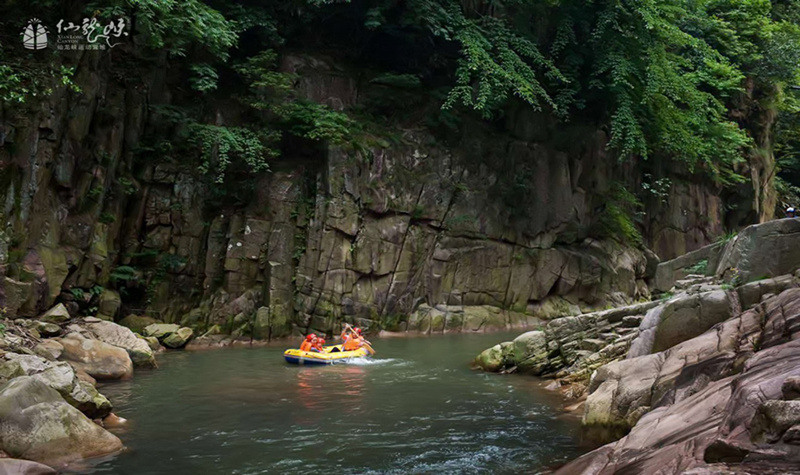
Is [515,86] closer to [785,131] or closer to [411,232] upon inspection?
[411,232]

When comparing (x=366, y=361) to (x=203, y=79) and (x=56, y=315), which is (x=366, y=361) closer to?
(x=56, y=315)

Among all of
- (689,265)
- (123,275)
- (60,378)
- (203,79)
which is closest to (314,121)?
(203,79)

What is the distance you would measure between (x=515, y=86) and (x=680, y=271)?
1002 centimetres

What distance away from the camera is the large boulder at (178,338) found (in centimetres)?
1711

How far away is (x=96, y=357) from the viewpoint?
41.3 ft

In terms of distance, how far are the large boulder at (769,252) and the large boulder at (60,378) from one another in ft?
32.3

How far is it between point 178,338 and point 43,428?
10252 mm

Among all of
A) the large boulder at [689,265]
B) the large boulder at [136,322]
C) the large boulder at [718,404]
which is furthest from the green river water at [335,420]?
the large boulder at [689,265]

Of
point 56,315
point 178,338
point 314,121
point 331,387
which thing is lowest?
point 331,387

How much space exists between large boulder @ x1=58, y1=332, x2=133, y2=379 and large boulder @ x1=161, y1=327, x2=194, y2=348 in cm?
400

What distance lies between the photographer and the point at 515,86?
67.4ft

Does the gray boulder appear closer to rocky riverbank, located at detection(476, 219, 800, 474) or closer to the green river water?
the green river water

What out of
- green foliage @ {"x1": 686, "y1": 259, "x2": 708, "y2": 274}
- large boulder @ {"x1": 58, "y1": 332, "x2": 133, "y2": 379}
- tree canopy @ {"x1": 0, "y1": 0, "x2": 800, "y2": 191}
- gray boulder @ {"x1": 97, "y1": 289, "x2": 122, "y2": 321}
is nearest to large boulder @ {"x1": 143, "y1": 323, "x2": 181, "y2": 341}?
gray boulder @ {"x1": 97, "y1": 289, "x2": 122, "y2": 321}

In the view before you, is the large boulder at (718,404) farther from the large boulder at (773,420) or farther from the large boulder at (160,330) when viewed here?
the large boulder at (160,330)
